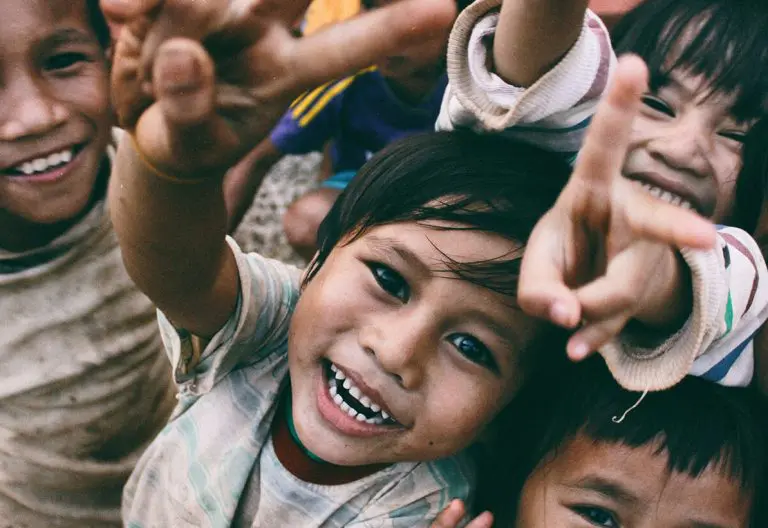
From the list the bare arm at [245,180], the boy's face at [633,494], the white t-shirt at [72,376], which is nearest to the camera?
the boy's face at [633,494]

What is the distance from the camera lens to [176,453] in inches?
43.6

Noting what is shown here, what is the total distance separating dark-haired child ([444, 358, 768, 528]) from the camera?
1031 mm

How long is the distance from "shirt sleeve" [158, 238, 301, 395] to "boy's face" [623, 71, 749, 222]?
563 millimetres

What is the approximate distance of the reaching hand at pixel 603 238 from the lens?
603mm

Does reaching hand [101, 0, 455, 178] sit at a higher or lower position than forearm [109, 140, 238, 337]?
higher

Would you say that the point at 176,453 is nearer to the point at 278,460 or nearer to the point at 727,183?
the point at 278,460

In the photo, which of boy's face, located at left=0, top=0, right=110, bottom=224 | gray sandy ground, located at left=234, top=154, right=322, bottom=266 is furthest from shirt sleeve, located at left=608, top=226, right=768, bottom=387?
gray sandy ground, located at left=234, top=154, right=322, bottom=266

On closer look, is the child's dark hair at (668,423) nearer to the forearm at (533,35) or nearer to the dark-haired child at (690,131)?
the dark-haired child at (690,131)

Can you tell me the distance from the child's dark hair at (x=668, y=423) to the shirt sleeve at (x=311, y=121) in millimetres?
998

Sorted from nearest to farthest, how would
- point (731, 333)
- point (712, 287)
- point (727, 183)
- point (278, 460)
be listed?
point (712, 287) < point (731, 333) < point (278, 460) < point (727, 183)

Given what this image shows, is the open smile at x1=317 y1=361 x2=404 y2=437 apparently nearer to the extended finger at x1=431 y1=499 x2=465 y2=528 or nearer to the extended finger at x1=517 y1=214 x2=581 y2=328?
the extended finger at x1=431 y1=499 x2=465 y2=528

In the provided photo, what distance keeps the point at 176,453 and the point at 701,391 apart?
780 millimetres

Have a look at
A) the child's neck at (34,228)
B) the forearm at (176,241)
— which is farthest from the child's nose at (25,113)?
the forearm at (176,241)

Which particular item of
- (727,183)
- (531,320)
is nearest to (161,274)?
(531,320)
